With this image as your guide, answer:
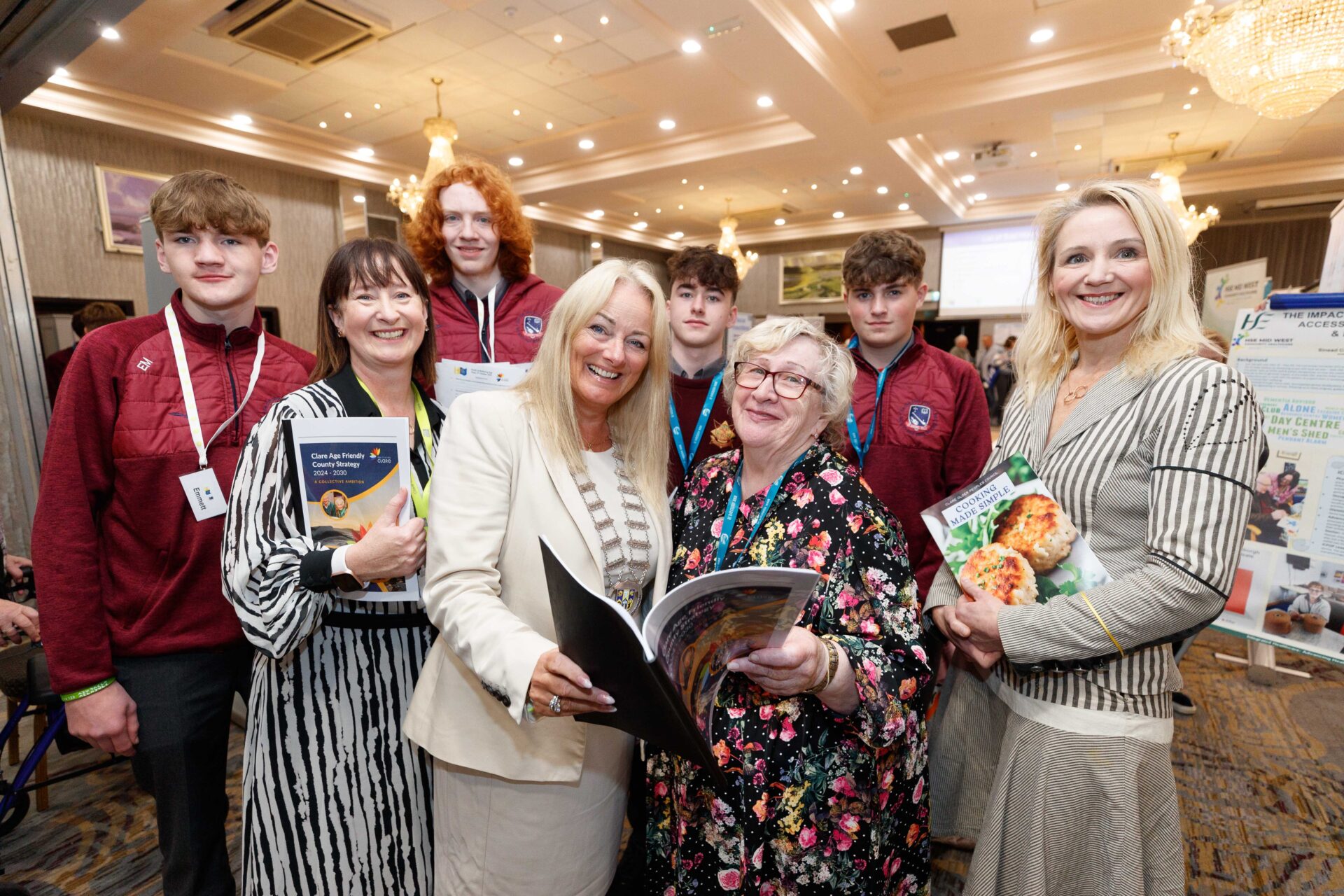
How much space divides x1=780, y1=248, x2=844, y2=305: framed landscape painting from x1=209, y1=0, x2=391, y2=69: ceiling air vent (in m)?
10.5

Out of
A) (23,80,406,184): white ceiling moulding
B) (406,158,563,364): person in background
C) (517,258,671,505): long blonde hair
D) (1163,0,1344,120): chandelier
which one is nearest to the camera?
(517,258,671,505): long blonde hair

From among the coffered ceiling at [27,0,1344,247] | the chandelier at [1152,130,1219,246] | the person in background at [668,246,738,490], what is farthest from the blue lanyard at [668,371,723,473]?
the chandelier at [1152,130,1219,246]

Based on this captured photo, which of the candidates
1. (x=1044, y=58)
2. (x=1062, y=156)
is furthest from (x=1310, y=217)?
(x=1044, y=58)

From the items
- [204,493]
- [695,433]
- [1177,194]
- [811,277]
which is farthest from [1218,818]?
[811,277]

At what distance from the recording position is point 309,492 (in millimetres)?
1301

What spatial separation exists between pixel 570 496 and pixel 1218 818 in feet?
10.4

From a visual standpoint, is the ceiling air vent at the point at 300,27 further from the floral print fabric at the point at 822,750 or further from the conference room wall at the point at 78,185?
the floral print fabric at the point at 822,750

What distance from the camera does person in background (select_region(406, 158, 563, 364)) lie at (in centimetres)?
215

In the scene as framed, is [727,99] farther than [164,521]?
Yes

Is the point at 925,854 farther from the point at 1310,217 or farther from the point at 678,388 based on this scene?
the point at 1310,217

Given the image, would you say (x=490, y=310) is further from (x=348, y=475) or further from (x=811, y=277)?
(x=811, y=277)

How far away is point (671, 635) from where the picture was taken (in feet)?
3.26

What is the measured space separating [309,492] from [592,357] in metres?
0.64

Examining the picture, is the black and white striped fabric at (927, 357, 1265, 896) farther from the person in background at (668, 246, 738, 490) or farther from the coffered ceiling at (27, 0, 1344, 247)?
the coffered ceiling at (27, 0, 1344, 247)
